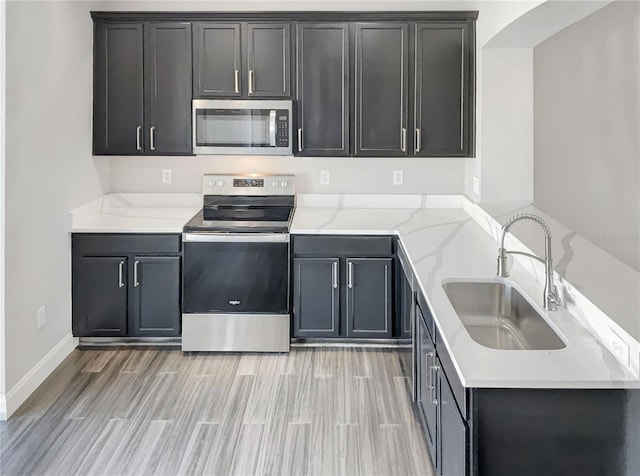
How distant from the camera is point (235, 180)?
15.1 feet

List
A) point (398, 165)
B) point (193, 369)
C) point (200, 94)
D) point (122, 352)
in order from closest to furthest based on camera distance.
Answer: point (193, 369)
point (122, 352)
point (200, 94)
point (398, 165)

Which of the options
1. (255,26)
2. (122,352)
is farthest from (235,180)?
(122,352)

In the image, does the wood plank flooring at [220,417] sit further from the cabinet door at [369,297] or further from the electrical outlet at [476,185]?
the electrical outlet at [476,185]

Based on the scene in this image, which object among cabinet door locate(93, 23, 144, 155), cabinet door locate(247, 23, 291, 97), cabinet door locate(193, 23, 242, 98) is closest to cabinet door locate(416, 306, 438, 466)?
cabinet door locate(247, 23, 291, 97)

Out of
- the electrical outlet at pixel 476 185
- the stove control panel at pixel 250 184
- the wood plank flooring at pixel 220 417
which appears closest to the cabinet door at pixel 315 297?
the wood plank flooring at pixel 220 417

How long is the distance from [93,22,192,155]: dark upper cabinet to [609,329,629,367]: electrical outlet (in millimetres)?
3195

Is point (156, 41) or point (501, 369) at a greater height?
point (156, 41)

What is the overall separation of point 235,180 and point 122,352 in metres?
1.40

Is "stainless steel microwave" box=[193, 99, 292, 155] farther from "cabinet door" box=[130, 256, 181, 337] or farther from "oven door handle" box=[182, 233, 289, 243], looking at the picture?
"cabinet door" box=[130, 256, 181, 337]

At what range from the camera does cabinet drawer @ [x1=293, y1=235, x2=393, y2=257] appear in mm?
4035

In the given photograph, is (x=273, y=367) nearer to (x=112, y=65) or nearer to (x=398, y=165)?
(x=398, y=165)

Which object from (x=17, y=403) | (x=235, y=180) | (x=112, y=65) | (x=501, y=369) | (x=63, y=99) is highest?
(x=112, y=65)

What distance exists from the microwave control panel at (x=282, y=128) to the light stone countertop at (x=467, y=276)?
51 cm

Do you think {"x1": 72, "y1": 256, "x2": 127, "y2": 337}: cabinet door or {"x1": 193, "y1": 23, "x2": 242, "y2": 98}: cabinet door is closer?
{"x1": 72, "y1": 256, "x2": 127, "y2": 337}: cabinet door
